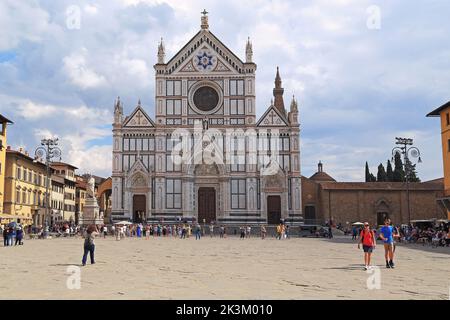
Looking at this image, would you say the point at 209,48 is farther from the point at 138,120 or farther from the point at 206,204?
the point at 206,204

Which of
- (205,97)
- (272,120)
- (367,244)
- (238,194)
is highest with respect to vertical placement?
(205,97)

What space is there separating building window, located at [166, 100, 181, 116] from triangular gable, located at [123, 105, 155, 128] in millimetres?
2273

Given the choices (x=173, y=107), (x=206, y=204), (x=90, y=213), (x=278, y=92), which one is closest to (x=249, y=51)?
(x=173, y=107)

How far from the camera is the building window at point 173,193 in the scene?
51125 mm

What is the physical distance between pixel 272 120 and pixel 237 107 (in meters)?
4.10

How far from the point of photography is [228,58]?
5312 cm

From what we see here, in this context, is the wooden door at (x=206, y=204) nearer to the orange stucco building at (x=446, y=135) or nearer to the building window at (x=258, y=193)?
the building window at (x=258, y=193)

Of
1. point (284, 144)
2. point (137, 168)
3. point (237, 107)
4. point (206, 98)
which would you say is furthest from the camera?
point (206, 98)

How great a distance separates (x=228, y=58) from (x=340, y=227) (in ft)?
72.3

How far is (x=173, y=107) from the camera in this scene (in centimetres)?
5247

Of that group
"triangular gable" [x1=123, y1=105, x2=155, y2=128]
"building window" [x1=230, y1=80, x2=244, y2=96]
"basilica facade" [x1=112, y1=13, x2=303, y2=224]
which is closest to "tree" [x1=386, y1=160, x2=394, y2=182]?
"basilica facade" [x1=112, y1=13, x2=303, y2=224]

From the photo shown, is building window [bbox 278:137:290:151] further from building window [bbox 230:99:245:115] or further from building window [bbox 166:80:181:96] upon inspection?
building window [bbox 166:80:181:96]
